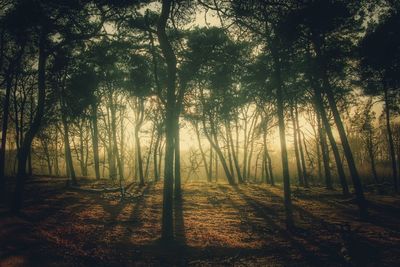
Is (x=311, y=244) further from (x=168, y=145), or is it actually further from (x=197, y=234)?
(x=168, y=145)

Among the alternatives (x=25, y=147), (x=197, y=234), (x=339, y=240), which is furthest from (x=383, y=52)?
(x=25, y=147)

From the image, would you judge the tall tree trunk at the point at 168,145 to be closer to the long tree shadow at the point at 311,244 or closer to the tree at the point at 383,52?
the long tree shadow at the point at 311,244

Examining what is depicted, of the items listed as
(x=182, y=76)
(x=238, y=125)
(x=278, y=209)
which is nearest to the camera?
(x=278, y=209)

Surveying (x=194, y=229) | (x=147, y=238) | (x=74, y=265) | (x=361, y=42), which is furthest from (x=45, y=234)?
(x=361, y=42)

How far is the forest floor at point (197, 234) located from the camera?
8195 mm

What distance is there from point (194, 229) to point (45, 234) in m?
5.38

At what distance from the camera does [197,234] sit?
10.8 m

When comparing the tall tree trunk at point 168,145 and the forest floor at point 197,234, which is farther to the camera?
the tall tree trunk at point 168,145

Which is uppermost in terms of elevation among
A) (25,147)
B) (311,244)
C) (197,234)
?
(25,147)

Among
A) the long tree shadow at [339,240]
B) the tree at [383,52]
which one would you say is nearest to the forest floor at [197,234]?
the long tree shadow at [339,240]

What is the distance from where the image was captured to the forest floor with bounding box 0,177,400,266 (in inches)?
323

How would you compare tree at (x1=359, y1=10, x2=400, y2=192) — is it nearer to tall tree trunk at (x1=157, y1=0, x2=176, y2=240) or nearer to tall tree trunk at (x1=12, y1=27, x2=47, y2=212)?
tall tree trunk at (x1=157, y1=0, x2=176, y2=240)

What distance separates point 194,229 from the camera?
37.7 ft

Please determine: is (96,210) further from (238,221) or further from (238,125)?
(238,125)
